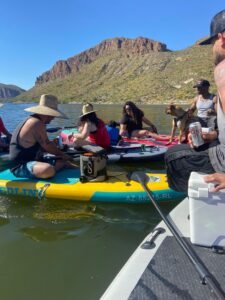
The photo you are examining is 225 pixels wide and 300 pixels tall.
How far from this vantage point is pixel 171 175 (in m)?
3.22

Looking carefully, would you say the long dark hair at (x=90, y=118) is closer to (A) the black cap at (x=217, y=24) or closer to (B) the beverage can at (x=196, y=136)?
(B) the beverage can at (x=196, y=136)

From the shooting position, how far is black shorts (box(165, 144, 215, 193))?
294 centimetres

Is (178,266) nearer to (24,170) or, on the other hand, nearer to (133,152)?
(24,170)

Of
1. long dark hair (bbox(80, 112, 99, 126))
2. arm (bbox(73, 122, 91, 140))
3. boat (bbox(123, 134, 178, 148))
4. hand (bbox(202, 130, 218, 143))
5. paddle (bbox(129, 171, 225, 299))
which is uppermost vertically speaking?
long dark hair (bbox(80, 112, 99, 126))

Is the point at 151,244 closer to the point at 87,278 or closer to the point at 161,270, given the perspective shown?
the point at 161,270

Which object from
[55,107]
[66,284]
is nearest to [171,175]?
[66,284]

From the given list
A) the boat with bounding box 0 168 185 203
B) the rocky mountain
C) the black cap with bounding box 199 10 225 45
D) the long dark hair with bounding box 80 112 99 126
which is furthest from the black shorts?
the rocky mountain

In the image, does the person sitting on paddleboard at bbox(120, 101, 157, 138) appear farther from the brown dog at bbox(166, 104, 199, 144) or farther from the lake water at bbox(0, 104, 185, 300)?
the lake water at bbox(0, 104, 185, 300)

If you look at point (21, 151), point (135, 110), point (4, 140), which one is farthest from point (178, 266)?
point (135, 110)

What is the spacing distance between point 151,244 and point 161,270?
342mm

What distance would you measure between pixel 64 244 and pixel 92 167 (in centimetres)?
156

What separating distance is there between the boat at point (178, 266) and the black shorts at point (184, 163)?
503 millimetres

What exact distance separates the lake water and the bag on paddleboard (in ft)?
1.42

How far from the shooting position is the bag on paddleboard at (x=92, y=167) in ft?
17.6
